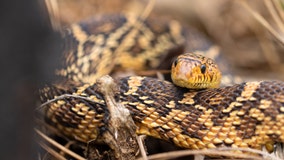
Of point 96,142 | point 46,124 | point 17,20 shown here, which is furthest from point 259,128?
point 17,20

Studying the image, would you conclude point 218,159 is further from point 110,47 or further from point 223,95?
point 110,47

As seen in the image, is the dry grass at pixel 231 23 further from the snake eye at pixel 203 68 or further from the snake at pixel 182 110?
the snake at pixel 182 110

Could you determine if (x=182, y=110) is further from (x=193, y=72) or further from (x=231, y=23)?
(x=231, y=23)

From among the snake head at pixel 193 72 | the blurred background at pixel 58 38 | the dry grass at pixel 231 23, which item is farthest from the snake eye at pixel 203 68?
the dry grass at pixel 231 23

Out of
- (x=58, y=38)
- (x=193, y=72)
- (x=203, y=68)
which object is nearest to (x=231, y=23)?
(x=203, y=68)

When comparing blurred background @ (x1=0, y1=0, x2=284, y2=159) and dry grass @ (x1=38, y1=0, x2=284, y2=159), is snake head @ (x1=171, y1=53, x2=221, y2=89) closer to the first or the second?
blurred background @ (x1=0, y1=0, x2=284, y2=159)

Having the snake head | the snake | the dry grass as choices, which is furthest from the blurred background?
the snake head
